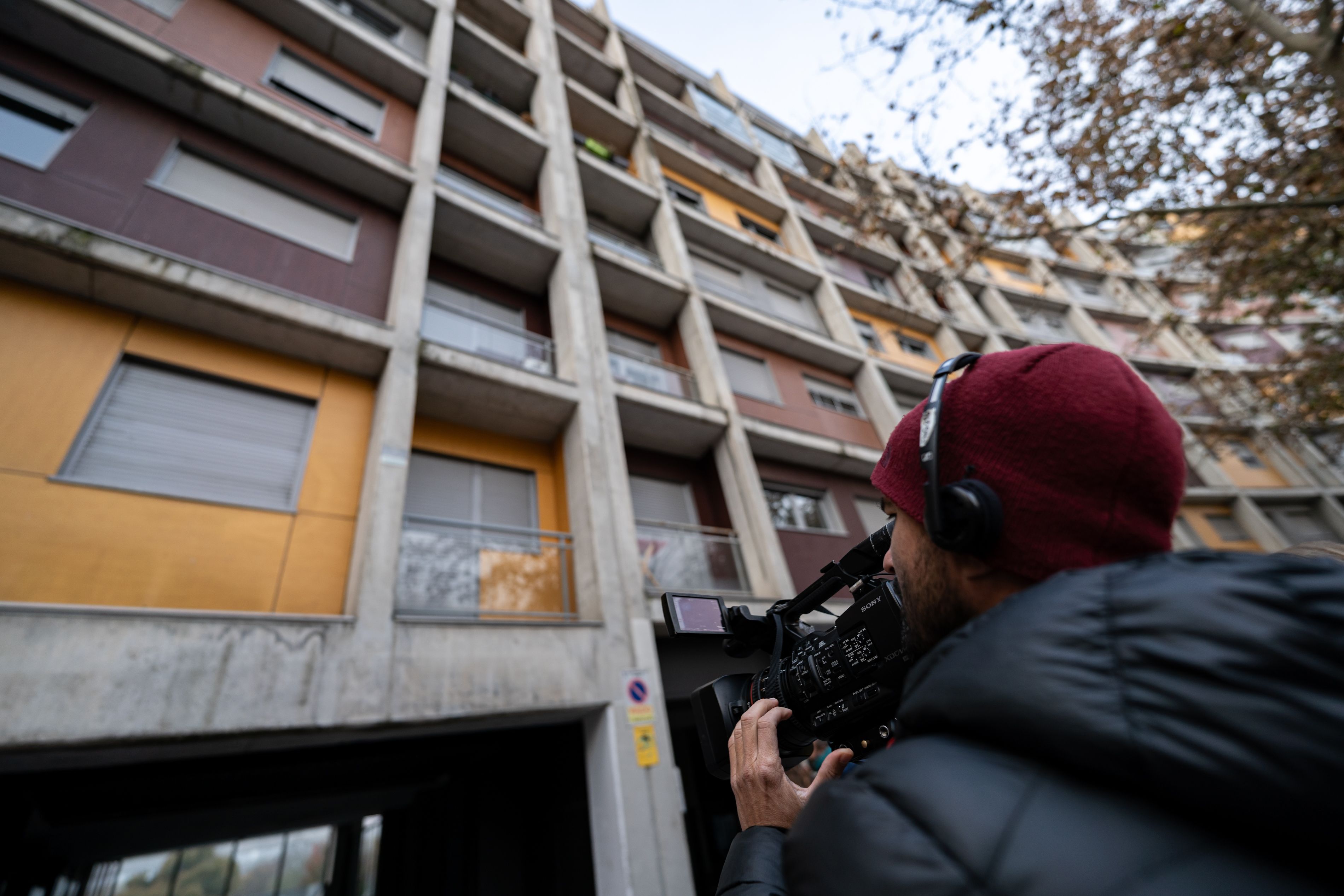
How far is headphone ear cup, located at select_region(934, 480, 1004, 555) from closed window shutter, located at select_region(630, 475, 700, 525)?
6849 millimetres

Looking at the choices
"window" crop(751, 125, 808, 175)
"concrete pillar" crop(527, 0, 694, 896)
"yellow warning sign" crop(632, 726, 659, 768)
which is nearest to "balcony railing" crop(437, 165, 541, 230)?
"concrete pillar" crop(527, 0, 694, 896)

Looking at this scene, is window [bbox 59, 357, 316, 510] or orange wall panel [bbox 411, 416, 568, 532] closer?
window [bbox 59, 357, 316, 510]

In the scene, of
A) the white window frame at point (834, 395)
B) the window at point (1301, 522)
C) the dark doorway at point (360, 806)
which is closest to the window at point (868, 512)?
the white window frame at point (834, 395)

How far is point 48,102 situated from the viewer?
17.6 ft

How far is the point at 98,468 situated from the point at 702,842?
25.1ft

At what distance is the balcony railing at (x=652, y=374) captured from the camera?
8438 mm

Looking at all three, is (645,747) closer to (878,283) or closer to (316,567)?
(316,567)

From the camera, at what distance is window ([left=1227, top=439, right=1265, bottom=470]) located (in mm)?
16078

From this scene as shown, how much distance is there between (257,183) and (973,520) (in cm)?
862

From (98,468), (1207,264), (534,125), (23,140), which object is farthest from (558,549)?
(1207,264)

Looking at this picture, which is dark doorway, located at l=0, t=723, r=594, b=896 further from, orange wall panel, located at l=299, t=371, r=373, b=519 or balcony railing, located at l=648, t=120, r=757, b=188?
balcony railing, located at l=648, t=120, r=757, b=188

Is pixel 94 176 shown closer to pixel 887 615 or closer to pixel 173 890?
pixel 887 615

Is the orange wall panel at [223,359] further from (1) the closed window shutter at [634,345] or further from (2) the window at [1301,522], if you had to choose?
(2) the window at [1301,522]

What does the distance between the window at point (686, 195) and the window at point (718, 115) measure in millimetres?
3331
